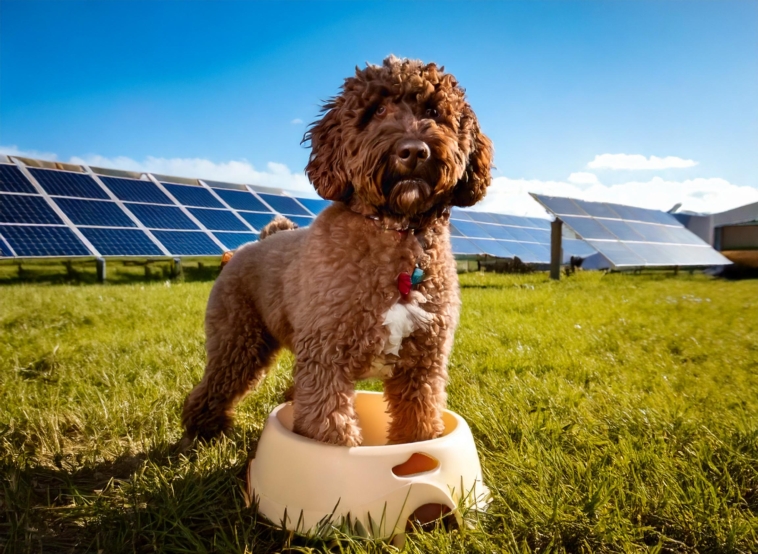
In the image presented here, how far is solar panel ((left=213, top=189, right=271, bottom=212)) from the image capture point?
1644 centimetres

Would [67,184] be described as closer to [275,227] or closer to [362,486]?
[275,227]

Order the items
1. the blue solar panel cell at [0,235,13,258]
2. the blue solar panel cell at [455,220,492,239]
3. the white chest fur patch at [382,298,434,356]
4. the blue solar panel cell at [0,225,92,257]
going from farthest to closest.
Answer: the blue solar panel cell at [455,220,492,239] < the blue solar panel cell at [0,225,92,257] < the blue solar panel cell at [0,235,13,258] < the white chest fur patch at [382,298,434,356]

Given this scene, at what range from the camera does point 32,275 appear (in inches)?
508

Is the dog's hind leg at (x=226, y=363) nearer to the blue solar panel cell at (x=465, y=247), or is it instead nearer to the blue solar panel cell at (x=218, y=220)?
the blue solar panel cell at (x=218, y=220)

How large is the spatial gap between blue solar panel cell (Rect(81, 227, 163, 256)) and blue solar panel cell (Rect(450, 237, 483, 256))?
819 cm

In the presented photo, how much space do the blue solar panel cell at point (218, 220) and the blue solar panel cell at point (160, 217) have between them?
395 mm

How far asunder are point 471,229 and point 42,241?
1349 centimetres

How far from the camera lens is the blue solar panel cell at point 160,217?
44.9 ft

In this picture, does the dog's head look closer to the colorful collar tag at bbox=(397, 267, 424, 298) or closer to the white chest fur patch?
the colorful collar tag at bbox=(397, 267, 424, 298)

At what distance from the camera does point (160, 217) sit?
557 inches

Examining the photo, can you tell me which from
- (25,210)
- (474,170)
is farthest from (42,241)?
(474,170)

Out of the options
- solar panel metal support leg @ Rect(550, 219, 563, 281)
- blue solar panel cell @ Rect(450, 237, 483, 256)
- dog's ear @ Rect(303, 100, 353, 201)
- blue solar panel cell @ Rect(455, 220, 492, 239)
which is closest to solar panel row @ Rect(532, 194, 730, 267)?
solar panel metal support leg @ Rect(550, 219, 563, 281)

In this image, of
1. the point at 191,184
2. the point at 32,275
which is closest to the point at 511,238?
the point at 191,184

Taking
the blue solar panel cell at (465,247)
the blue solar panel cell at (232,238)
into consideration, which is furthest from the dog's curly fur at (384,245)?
the blue solar panel cell at (465,247)
